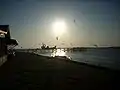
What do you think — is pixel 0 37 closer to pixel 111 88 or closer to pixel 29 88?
pixel 29 88

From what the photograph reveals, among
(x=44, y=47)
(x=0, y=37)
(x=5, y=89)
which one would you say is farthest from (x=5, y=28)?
(x=44, y=47)

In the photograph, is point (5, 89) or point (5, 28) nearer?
point (5, 89)

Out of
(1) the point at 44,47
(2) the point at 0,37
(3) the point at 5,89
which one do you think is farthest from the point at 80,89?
(1) the point at 44,47

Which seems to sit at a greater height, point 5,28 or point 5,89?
point 5,28

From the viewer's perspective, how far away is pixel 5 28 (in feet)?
95.3

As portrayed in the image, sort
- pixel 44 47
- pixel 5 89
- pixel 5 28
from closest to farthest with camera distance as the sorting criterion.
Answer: pixel 5 89 → pixel 5 28 → pixel 44 47

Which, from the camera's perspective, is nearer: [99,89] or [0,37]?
[99,89]

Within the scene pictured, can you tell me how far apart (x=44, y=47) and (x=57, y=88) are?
136474 mm

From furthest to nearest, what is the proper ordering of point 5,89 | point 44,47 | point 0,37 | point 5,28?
1. point 44,47
2. point 5,28
3. point 0,37
4. point 5,89

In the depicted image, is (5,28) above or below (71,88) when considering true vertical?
above

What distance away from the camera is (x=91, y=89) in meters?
10.4

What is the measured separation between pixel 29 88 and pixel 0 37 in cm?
1261

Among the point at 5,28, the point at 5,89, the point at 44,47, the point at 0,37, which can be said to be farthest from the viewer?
the point at 44,47

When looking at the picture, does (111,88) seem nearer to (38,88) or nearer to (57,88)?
(57,88)
